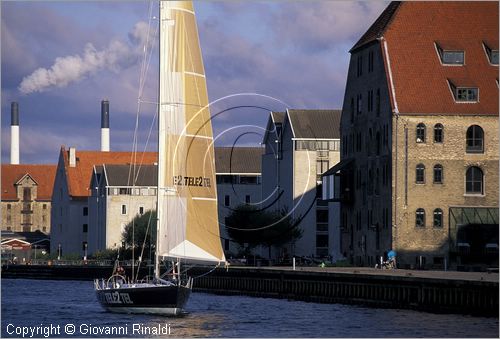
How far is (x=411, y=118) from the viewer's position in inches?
3745

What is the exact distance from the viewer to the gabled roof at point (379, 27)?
3922 inches

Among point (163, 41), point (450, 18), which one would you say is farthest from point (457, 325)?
point (450, 18)

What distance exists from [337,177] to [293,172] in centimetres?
2427

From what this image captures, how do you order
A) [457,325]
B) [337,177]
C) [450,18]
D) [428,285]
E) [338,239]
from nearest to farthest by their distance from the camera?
[457,325] → [428,285] → [450,18] → [337,177] → [338,239]

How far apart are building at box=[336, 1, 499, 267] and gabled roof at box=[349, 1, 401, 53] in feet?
0.84

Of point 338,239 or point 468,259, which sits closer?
point 468,259

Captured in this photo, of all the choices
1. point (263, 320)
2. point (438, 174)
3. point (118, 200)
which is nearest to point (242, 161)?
point (118, 200)

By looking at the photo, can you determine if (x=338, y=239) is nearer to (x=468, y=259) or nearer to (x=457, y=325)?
(x=468, y=259)

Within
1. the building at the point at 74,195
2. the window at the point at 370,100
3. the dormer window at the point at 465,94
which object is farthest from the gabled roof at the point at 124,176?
the dormer window at the point at 465,94

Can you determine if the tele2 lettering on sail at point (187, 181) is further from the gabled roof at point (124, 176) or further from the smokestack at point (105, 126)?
the smokestack at point (105, 126)

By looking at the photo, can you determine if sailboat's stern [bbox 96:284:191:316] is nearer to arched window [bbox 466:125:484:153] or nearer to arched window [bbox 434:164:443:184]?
arched window [bbox 434:164:443:184]

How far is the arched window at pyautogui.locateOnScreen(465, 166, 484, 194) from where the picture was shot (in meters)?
96.3

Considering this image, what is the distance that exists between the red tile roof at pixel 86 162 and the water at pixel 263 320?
102054 mm

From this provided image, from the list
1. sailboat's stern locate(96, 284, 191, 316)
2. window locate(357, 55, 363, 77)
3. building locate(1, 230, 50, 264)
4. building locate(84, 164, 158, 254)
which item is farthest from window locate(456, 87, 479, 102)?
building locate(1, 230, 50, 264)
